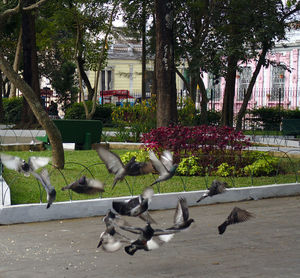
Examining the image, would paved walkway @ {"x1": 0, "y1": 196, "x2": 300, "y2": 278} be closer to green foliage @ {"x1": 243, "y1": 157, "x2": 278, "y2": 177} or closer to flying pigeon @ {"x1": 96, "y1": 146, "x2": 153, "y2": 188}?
flying pigeon @ {"x1": 96, "y1": 146, "x2": 153, "y2": 188}

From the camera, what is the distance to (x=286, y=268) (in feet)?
15.8

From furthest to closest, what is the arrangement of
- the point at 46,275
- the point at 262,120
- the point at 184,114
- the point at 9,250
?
the point at 262,120
the point at 184,114
the point at 9,250
the point at 46,275

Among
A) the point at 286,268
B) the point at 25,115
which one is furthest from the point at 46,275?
the point at 25,115

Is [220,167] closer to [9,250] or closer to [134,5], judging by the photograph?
[9,250]

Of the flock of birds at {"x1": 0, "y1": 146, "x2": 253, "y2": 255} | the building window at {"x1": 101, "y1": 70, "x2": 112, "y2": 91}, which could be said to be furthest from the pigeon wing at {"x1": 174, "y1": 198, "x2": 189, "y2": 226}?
the building window at {"x1": 101, "y1": 70, "x2": 112, "y2": 91}

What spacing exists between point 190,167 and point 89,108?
1405 centimetres

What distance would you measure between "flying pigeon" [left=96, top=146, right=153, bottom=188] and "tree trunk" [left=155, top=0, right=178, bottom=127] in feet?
25.9

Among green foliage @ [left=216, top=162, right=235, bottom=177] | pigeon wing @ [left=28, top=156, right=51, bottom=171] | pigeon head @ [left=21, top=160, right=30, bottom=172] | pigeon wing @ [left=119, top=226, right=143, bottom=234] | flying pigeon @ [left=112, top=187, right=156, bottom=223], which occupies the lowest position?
green foliage @ [left=216, top=162, right=235, bottom=177]

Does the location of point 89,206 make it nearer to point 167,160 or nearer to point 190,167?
point 190,167

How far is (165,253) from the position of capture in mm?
5277

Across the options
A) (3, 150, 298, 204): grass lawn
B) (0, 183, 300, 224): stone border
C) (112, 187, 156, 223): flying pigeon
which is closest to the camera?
(112, 187, 156, 223): flying pigeon

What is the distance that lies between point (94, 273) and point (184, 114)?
39.8 ft

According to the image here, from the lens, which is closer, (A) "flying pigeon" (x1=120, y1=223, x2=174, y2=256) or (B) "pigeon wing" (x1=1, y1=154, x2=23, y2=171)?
(A) "flying pigeon" (x1=120, y1=223, x2=174, y2=256)

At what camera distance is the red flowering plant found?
32.6ft
